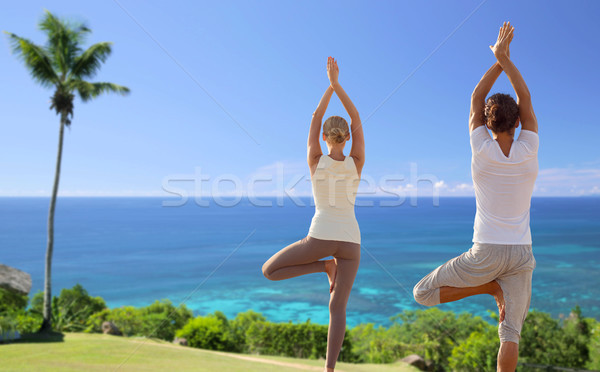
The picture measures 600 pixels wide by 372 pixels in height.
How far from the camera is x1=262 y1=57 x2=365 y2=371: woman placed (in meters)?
4.14

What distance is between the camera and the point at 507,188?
337 centimetres

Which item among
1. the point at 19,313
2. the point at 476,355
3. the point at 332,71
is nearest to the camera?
the point at 332,71

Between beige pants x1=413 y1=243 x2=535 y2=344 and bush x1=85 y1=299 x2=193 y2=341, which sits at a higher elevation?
beige pants x1=413 y1=243 x2=535 y2=344

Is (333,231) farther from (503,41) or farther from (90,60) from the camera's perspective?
(90,60)

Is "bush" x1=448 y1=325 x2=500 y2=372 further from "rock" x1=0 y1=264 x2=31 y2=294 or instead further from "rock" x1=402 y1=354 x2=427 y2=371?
"rock" x1=0 y1=264 x2=31 y2=294

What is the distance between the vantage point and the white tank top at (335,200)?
13.6ft

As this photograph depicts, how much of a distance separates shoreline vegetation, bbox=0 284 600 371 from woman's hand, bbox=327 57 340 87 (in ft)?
41.5

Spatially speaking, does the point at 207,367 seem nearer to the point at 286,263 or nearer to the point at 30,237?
the point at 286,263

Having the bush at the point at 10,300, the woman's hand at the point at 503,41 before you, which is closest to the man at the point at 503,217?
the woman's hand at the point at 503,41

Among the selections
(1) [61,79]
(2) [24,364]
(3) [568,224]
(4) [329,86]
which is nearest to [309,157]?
(4) [329,86]

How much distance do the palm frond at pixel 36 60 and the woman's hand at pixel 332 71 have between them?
57.0 feet

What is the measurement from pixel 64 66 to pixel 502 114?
1953 centimetres

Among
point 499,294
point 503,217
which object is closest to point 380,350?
point 499,294

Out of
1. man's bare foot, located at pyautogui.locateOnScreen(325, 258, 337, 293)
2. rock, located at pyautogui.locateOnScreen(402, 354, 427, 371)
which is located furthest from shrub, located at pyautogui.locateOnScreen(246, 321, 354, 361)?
man's bare foot, located at pyautogui.locateOnScreen(325, 258, 337, 293)
